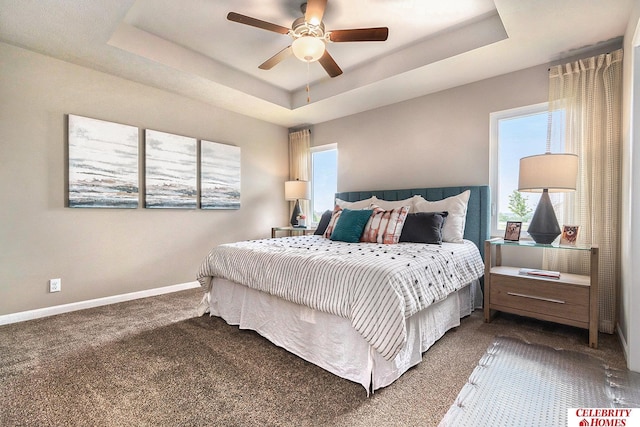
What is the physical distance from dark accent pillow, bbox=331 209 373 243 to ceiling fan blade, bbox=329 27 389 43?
155cm

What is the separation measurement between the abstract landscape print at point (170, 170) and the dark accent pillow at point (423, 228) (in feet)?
8.94

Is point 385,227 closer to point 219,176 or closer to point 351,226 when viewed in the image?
point 351,226

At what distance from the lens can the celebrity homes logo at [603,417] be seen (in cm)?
141

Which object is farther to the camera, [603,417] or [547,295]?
[547,295]

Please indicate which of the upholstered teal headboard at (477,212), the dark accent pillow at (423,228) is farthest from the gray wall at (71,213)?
the upholstered teal headboard at (477,212)

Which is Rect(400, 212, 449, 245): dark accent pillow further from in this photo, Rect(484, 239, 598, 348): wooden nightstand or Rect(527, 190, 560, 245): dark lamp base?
Rect(527, 190, 560, 245): dark lamp base

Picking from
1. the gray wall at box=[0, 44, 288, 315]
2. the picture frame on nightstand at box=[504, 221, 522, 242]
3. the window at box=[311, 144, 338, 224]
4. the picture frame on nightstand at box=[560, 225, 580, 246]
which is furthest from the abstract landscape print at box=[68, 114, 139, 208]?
the picture frame on nightstand at box=[560, 225, 580, 246]

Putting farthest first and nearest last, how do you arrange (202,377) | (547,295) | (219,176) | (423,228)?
1. (219,176)
2. (423,228)
3. (547,295)
4. (202,377)

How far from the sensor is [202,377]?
1.82 m

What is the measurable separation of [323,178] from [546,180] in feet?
10.4

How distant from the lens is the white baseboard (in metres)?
2.74

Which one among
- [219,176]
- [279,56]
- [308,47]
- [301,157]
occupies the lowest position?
[219,176]

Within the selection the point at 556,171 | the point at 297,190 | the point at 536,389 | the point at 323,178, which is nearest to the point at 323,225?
the point at 297,190

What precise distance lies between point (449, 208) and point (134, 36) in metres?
3.47
